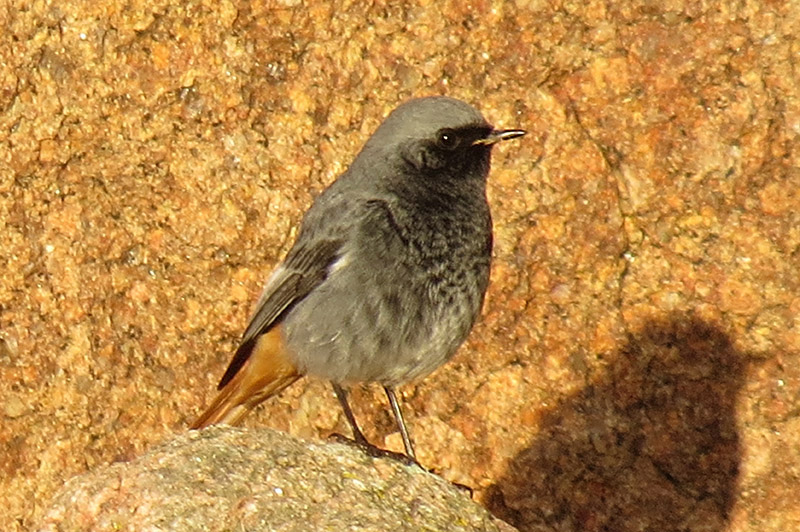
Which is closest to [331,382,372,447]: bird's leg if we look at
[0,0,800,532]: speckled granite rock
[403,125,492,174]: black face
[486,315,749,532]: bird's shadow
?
[0,0,800,532]: speckled granite rock

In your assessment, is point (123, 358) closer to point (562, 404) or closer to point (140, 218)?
point (140, 218)

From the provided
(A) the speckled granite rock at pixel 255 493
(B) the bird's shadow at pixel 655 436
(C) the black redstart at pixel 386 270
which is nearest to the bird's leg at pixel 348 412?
(C) the black redstart at pixel 386 270

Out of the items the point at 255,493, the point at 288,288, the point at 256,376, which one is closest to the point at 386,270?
the point at 288,288

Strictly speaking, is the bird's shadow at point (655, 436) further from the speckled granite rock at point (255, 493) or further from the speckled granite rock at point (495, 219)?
the speckled granite rock at point (255, 493)

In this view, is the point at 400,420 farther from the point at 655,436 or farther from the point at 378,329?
the point at 655,436

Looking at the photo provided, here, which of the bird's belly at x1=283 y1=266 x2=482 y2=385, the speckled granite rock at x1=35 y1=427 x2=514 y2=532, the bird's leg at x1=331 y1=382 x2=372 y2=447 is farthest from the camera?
the bird's leg at x1=331 y1=382 x2=372 y2=447

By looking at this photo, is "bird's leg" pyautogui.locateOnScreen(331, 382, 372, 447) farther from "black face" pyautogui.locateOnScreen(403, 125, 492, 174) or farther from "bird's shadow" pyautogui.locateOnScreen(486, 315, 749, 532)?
"black face" pyautogui.locateOnScreen(403, 125, 492, 174)
